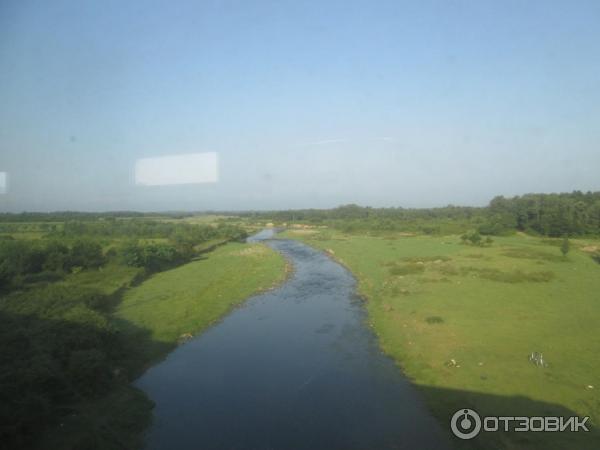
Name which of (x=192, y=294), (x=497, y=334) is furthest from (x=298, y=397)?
(x=192, y=294)

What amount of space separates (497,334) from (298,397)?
26.7 ft

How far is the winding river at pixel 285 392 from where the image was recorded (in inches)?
334

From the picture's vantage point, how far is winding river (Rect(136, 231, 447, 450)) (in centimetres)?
848

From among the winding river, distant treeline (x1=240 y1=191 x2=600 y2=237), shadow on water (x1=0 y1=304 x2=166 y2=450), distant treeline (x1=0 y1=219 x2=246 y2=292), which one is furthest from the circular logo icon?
distant treeline (x1=240 y1=191 x2=600 y2=237)

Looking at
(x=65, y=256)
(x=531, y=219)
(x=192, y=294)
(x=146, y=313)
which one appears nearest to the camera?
(x=146, y=313)

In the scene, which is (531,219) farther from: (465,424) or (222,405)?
(222,405)

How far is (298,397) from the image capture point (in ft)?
33.6

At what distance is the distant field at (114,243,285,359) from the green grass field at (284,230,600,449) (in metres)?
7.57

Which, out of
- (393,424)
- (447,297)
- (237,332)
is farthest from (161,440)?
(447,297)

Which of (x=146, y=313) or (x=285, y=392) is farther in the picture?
(x=146, y=313)

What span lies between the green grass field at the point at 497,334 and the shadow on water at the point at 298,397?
13 cm

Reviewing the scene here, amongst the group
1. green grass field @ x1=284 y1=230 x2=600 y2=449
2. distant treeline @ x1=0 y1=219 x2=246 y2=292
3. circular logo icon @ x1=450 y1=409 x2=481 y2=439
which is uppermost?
distant treeline @ x1=0 y1=219 x2=246 y2=292

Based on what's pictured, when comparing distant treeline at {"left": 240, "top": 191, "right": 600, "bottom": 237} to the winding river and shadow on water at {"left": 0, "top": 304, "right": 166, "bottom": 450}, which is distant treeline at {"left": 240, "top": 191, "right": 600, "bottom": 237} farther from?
shadow on water at {"left": 0, "top": 304, "right": 166, "bottom": 450}

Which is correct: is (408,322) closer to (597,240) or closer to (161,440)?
(161,440)
